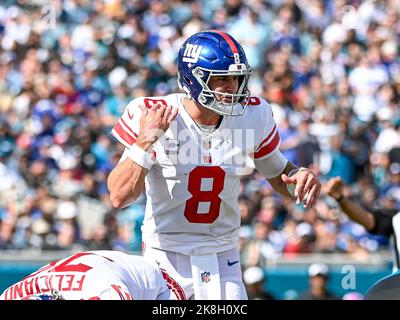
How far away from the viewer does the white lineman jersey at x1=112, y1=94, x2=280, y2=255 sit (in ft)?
19.9

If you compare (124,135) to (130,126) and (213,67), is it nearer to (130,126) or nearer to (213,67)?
(130,126)

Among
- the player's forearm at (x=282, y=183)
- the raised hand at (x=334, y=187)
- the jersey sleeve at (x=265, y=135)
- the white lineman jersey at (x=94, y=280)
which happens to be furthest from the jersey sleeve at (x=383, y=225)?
the white lineman jersey at (x=94, y=280)

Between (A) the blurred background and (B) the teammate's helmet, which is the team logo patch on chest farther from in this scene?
(A) the blurred background

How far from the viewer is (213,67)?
6.00 m

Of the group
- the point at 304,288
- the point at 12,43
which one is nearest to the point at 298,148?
the point at 304,288

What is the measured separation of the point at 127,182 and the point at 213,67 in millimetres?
866

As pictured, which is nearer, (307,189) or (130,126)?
(307,189)

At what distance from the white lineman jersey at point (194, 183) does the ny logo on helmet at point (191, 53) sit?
267mm

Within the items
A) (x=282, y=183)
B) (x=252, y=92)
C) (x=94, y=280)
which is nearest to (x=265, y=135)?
(x=282, y=183)

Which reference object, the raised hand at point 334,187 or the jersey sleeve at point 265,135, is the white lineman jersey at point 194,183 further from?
the raised hand at point 334,187

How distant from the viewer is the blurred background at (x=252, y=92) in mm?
12148

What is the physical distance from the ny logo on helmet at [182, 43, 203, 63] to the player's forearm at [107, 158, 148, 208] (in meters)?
0.79

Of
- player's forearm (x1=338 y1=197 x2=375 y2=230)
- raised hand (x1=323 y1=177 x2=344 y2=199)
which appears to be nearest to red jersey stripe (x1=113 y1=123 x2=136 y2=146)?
raised hand (x1=323 y1=177 x2=344 y2=199)

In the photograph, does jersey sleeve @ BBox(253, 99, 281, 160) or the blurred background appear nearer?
jersey sleeve @ BBox(253, 99, 281, 160)
